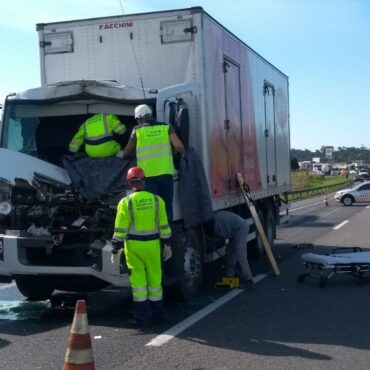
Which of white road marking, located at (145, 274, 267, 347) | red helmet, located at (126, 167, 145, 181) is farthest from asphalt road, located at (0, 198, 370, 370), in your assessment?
red helmet, located at (126, 167, 145, 181)

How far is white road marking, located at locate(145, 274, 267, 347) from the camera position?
665 centimetres

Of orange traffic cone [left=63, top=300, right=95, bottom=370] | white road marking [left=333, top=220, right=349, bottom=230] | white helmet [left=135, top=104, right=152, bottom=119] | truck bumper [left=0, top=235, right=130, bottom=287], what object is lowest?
white road marking [left=333, top=220, right=349, bottom=230]

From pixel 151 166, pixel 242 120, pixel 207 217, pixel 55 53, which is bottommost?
pixel 207 217

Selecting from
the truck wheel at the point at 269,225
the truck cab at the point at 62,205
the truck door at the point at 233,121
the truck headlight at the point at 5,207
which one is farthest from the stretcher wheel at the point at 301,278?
the truck headlight at the point at 5,207

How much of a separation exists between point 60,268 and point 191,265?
1.84 meters

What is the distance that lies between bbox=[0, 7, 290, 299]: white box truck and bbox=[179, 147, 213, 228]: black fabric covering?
0.15m

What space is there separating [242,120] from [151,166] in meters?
3.52

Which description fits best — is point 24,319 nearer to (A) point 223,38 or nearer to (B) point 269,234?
(A) point 223,38

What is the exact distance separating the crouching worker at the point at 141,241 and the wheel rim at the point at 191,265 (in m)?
1.22

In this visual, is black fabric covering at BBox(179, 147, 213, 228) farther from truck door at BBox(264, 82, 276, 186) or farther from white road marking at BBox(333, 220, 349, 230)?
white road marking at BBox(333, 220, 349, 230)

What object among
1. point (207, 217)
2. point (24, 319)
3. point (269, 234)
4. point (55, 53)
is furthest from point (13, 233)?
point (269, 234)

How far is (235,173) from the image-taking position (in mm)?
10445

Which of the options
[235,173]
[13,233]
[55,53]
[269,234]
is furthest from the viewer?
[269,234]

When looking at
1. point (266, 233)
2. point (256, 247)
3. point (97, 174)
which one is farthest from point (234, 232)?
point (266, 233)
